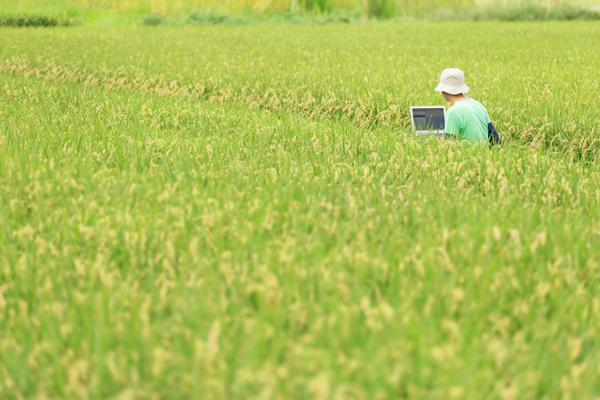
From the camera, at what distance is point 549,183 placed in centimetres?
550

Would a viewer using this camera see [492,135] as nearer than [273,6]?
Yes

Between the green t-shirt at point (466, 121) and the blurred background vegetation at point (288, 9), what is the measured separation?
26.4 m

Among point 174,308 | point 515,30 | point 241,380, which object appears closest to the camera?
point 241,380

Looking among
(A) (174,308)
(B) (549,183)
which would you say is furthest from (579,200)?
(A) (174,308)

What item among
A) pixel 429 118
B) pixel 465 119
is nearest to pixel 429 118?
pixel 429 118

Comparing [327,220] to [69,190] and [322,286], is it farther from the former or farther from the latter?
[69,190]

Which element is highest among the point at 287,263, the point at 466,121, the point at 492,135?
the point at 287,263

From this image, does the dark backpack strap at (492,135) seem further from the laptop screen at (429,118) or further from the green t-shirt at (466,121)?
the laptop screen at (429,118)

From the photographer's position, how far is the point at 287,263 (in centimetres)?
339

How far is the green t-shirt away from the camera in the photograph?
7.52m

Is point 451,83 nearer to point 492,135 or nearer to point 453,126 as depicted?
point 453,126

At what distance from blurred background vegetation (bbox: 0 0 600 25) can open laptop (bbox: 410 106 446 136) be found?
25.9m

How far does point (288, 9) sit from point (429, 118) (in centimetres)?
3129

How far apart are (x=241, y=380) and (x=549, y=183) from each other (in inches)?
139
